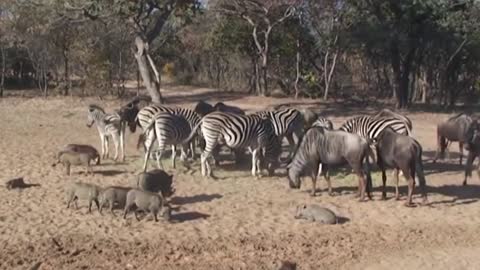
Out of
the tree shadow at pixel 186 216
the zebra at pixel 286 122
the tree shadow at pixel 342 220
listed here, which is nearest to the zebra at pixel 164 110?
the zebra at pixel 286 122

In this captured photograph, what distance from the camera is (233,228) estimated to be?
11719 millimetres

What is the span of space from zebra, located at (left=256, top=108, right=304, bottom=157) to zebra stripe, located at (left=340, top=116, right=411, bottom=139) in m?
1.13

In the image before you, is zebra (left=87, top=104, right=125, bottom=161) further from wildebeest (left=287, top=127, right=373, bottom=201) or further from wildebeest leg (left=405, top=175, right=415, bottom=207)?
wildebeest leg (left=405, top=175, right=415, bottom=207)

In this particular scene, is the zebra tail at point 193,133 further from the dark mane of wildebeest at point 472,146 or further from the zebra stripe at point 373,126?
the dark mane of wildebeest at point 472,146

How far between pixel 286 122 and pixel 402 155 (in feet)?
13.5

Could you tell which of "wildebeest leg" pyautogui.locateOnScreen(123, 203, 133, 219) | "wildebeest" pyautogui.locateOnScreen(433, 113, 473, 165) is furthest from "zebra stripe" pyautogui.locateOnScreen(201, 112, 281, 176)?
"wildebeest" pyautogui.locateOnScreen(433, 113, 473, 165)

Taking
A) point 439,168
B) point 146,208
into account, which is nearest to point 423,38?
point 439,168

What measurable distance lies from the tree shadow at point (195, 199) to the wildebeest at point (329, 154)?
5.61 feet

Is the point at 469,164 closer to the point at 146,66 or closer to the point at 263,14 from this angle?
the point at 146,66

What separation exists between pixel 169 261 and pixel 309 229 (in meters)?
2.78

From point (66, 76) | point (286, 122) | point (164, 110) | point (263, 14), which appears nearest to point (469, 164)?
point (286, 122)

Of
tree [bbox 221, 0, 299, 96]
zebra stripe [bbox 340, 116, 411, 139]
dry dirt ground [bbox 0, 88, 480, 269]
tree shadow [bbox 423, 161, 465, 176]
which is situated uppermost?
tree [bbox 221, 0, 299, 96]

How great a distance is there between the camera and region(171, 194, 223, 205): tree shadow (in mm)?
13266

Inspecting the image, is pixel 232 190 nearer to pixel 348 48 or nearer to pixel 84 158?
pixel 84 158
